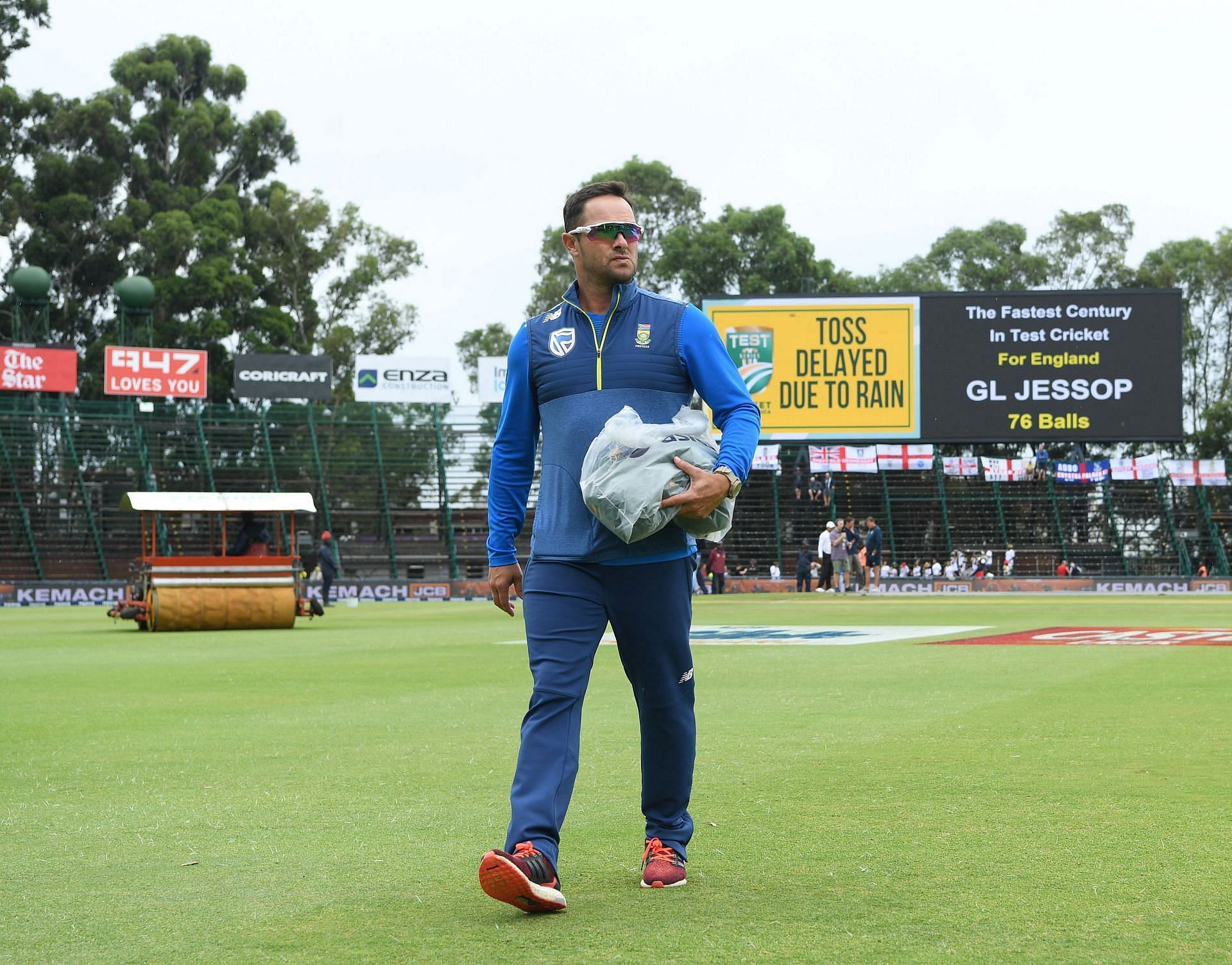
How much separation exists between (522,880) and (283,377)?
49.2 m

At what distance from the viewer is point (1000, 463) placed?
47969mm

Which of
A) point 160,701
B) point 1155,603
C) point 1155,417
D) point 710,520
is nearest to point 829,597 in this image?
point 1155,603

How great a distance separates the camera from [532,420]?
495cm

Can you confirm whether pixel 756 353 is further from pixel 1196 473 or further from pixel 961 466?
pixel 1196 473

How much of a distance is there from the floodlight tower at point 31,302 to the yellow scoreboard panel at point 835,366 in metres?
23.7

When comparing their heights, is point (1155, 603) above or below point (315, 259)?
below

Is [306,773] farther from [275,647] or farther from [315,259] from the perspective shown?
[315,259]

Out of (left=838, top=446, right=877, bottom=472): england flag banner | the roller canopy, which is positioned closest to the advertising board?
(left=838, top=446, right=877, bottom=472): england flag banner

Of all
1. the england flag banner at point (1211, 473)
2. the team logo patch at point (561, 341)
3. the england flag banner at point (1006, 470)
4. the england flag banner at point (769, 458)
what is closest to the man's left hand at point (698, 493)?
the team logo patch at point (561, 341)

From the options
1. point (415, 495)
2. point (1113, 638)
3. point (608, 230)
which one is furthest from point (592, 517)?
point (415, 495)

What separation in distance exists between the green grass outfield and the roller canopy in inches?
433

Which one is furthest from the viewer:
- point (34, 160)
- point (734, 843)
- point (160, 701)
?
point (34, 160)

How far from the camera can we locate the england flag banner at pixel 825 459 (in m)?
46.6

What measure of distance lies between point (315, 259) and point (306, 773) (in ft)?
193
